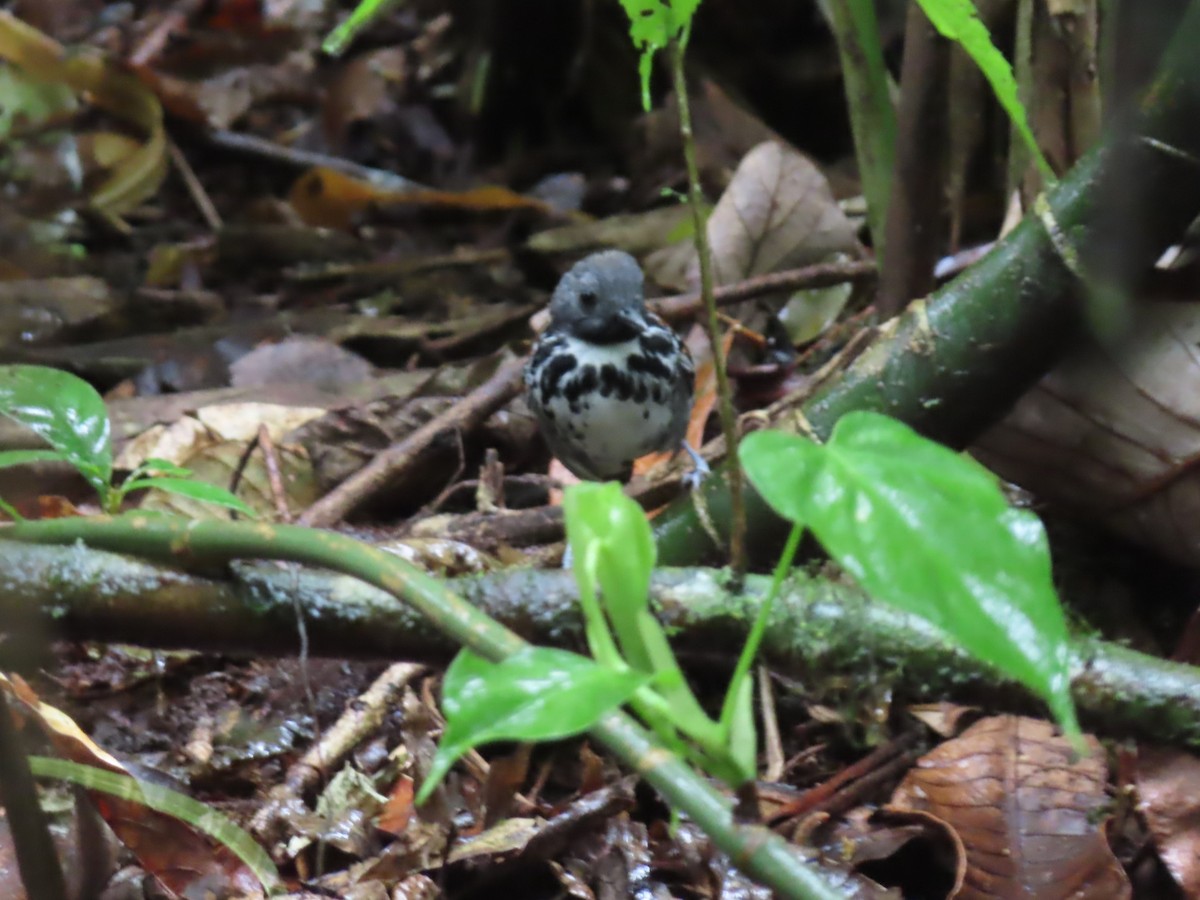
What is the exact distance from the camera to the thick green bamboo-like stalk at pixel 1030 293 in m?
1.86

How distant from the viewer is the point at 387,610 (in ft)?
5.85

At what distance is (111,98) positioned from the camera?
5.89 metres

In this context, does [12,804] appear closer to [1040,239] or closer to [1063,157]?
[1040,239]

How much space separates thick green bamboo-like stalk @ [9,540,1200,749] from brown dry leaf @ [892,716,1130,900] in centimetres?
23

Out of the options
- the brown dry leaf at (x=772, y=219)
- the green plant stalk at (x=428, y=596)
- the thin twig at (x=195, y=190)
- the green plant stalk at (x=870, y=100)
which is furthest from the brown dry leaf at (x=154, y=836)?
the thin twig at (x=195, y=190)

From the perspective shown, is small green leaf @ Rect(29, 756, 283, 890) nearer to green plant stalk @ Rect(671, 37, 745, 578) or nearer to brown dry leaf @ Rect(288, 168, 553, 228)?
green plant stalk @ Rect(671, 37, 745, 578)

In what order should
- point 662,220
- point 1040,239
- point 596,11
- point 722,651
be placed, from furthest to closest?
1. point 596,11
2. point 662,220
3. point 1040,239
4. point 722,651

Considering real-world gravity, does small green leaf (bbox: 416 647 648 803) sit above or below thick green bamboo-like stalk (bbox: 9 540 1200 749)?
above

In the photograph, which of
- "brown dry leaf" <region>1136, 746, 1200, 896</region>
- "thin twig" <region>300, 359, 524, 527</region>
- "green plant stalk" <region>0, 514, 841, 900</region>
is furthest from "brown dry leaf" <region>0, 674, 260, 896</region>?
"brown dry leaf" <region>1136, 746, 1200, 896</region>

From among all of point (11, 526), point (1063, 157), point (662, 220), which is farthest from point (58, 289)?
point (1063, 157)

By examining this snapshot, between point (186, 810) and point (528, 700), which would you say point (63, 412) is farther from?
point (528, 700)

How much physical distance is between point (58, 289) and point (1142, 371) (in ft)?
13.0

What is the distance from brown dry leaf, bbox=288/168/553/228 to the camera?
5.54 m

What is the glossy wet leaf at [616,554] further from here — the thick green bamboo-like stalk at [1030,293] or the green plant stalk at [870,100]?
the green plant stalk at [870,100]
